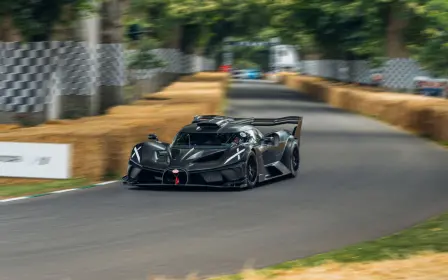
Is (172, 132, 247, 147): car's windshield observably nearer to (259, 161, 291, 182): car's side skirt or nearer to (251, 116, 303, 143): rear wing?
(259, 161, 291, 182): car's side skirt

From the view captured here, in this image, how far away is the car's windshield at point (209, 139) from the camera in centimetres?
1609

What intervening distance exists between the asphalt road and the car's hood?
1.53 ft

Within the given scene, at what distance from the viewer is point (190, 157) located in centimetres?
1558

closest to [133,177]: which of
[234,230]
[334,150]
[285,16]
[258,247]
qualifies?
[234,230]

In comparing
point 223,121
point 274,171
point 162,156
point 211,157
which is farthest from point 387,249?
point 223,121

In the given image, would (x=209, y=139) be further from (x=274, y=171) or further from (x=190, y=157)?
(x=274, y=171)

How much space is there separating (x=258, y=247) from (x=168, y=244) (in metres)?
1.00

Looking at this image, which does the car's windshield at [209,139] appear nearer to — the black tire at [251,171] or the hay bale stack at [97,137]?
the black tire at [251,171]

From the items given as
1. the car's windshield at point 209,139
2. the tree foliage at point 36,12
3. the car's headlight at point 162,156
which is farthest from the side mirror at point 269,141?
the tree foliage at point 36,12

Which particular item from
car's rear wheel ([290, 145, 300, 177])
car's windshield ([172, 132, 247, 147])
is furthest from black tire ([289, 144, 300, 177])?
car's windshield ([172, 132, 247, 147])

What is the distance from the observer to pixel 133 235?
37.0 ft

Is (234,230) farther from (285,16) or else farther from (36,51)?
(285,16)

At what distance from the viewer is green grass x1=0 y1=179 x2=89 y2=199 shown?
604 inches

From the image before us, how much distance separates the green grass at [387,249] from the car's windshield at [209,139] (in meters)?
5.02
